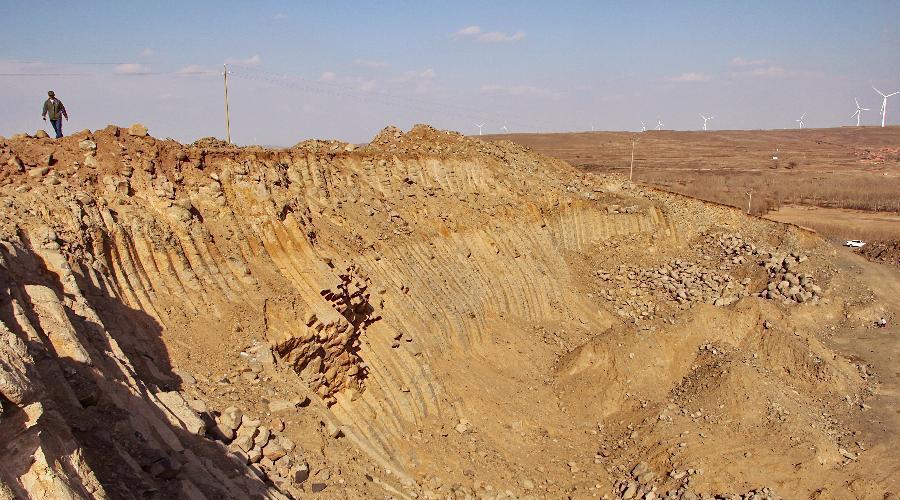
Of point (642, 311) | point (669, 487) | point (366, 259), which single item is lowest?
point (669, 487)

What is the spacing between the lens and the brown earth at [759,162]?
59469mm

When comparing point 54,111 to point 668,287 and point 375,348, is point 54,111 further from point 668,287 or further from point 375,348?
point 668,287

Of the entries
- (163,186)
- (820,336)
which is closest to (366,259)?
(163,186)

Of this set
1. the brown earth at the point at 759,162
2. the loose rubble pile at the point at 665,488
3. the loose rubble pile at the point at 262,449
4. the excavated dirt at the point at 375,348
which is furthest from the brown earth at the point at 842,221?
the loose rubble pile at the point at 262,449

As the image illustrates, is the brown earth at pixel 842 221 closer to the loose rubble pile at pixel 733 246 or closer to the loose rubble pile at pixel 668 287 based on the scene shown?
the loose rubble pile at pixel 733 246

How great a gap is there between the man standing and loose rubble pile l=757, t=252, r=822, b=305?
23.4 m

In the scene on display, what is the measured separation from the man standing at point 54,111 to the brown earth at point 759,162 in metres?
50.1

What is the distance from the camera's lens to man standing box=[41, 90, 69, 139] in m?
13.5

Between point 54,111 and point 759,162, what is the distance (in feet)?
315

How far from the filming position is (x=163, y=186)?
11.9 metres

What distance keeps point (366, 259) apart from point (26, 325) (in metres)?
8.42

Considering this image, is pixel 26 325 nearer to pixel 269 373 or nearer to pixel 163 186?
pixel 269 373

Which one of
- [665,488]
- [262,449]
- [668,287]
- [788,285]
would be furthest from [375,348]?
[788,285]

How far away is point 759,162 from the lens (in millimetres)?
91375
